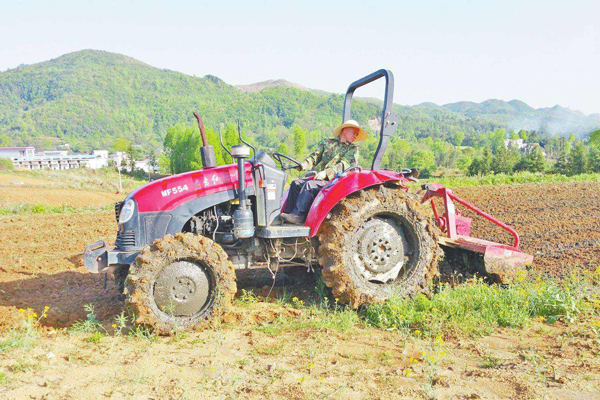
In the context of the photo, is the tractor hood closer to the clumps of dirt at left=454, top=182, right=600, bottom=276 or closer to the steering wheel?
the steering wheel

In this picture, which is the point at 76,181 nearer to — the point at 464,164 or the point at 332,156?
the point at 332,156

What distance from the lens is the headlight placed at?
4769 mm

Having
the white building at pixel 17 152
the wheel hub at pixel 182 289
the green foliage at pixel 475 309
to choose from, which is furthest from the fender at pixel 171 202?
the white building at pixel 17 152

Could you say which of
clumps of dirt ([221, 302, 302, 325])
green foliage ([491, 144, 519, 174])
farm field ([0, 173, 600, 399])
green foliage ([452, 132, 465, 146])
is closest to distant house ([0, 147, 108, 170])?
green foliage ([491, 144, 519, 174])

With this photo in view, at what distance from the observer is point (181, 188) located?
488cm

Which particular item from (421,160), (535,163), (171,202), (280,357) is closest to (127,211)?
(171,202)

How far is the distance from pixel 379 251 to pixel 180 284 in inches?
84.0

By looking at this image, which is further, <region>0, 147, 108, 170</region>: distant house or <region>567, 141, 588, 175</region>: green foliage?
<region>0, 147, 108, 170</region>: distant house

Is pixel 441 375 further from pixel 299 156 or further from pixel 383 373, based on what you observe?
pixel 299 156

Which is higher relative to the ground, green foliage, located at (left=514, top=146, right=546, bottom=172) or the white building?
the white building

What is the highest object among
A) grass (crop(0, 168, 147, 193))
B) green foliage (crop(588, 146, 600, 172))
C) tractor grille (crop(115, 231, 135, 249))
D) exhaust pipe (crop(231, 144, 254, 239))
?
exhaust pipe (crop(231, 144, 254, 239))

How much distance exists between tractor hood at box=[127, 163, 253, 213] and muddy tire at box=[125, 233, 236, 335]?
462 millimetres

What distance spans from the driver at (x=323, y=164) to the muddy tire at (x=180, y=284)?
1.14 m

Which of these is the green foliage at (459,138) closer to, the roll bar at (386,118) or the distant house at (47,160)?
the distant house at (47,160)
